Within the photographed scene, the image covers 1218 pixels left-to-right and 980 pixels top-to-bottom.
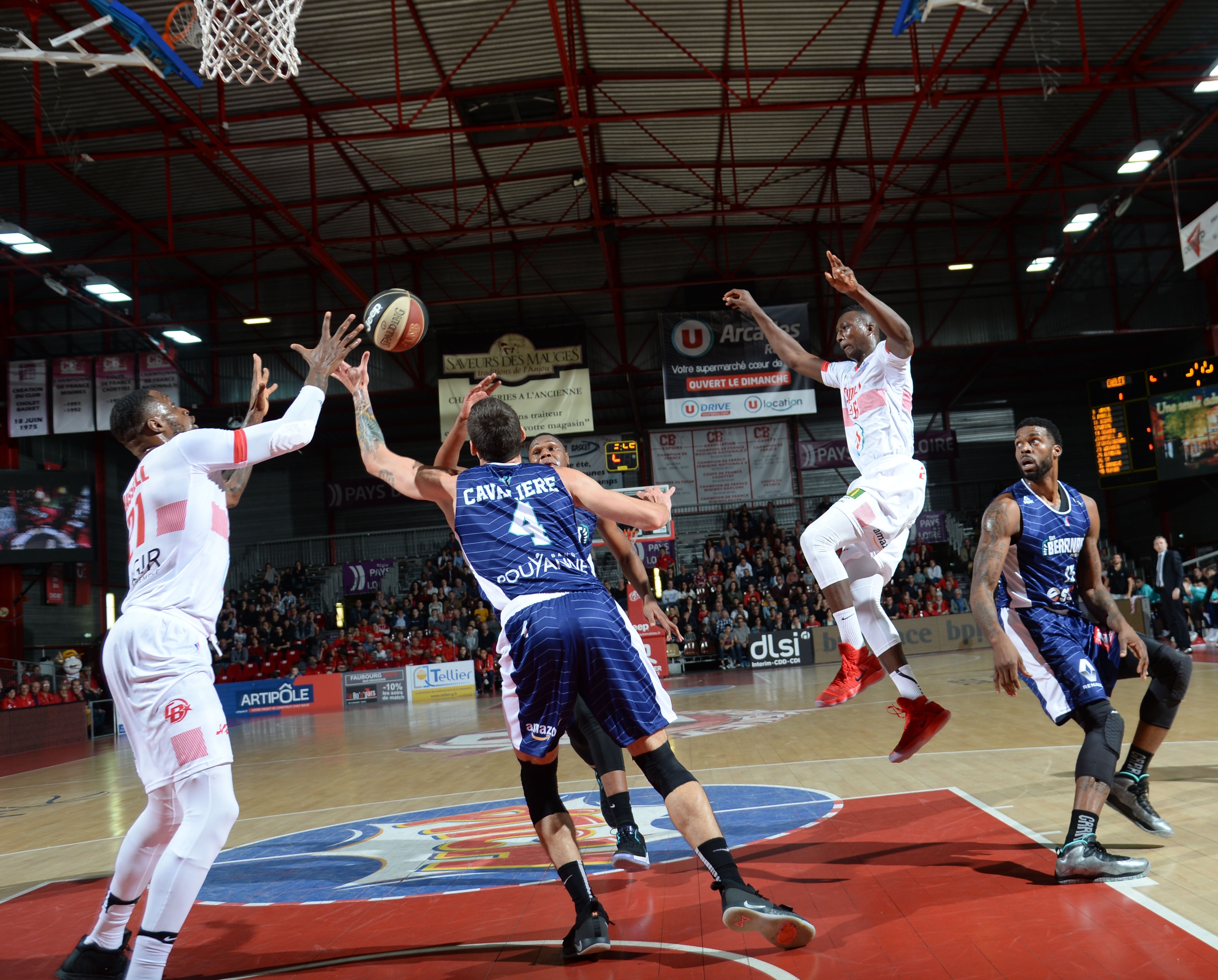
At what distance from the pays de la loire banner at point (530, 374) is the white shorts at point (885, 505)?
16.5m

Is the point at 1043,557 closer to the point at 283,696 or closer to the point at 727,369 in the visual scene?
the point at 727,369

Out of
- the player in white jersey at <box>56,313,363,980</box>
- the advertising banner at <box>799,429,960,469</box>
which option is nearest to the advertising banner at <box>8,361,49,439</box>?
the advertising banner at <box>799,429,960,469</box>

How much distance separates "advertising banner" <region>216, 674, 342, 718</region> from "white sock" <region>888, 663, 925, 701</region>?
19.9 metres

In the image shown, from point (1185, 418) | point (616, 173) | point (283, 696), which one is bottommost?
point (283, 696)

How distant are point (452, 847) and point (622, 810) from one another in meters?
1.48

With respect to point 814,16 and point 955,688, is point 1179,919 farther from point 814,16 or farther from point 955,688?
point 814,16

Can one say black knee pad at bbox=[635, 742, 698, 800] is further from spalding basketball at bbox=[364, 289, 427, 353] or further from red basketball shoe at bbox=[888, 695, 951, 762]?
spalding basketball at bbox=[364, 289, 427, 353]

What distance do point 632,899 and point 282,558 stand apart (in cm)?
3015

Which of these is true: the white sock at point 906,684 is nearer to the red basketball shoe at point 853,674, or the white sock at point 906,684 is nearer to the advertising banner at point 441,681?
the red basketball shoe at point 853,674

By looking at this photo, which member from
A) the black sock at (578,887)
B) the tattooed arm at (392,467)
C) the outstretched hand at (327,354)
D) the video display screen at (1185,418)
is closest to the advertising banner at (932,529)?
the video display screen at (1185,418)

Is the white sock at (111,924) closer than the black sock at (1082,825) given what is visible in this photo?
Yes

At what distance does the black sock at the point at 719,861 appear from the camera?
349 cm

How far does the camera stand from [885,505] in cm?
573

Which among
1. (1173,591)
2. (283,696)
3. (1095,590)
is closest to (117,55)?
(1095,590)
